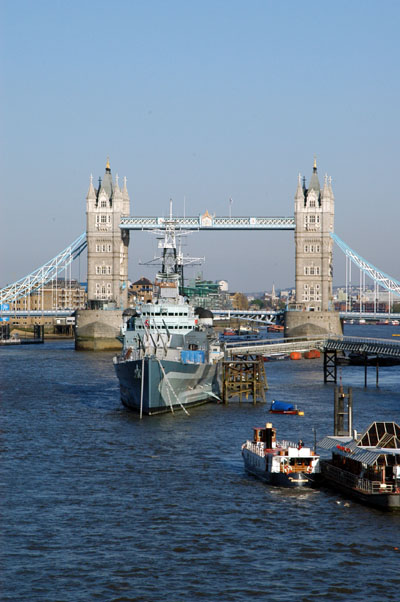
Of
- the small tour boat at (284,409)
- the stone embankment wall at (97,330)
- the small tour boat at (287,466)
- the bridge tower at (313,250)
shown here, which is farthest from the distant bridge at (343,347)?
the bridge tower at (313,250)

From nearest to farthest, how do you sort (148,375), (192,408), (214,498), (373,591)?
(373,591)
(214,498)
(148,375)
(192,408)

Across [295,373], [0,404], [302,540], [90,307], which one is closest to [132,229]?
[90,307]

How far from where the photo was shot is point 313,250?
15988cm

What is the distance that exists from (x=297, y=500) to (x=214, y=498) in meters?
3.54

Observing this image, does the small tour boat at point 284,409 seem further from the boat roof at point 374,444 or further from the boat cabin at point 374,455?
the boat roof at point 374,444

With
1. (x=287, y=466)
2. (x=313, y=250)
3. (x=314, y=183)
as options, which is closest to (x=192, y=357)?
(x=287, y=466)

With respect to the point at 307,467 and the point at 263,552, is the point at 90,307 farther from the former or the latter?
the point at 263,552

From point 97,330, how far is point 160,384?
82.0 meters

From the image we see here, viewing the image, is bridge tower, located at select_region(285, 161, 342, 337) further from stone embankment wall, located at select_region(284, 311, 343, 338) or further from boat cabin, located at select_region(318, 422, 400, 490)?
boat cabin, located at select_region(318, 422, 400, 490)

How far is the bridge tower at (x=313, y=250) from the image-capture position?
159875 mm

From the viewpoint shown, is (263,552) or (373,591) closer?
Result: (373,591)

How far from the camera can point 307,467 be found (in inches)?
1658

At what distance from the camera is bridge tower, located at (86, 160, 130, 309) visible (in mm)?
162375

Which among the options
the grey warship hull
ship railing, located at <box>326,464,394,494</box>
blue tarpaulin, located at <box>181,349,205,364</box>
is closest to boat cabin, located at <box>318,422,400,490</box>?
ship railing, located at <box>326,464,394,494</box>
